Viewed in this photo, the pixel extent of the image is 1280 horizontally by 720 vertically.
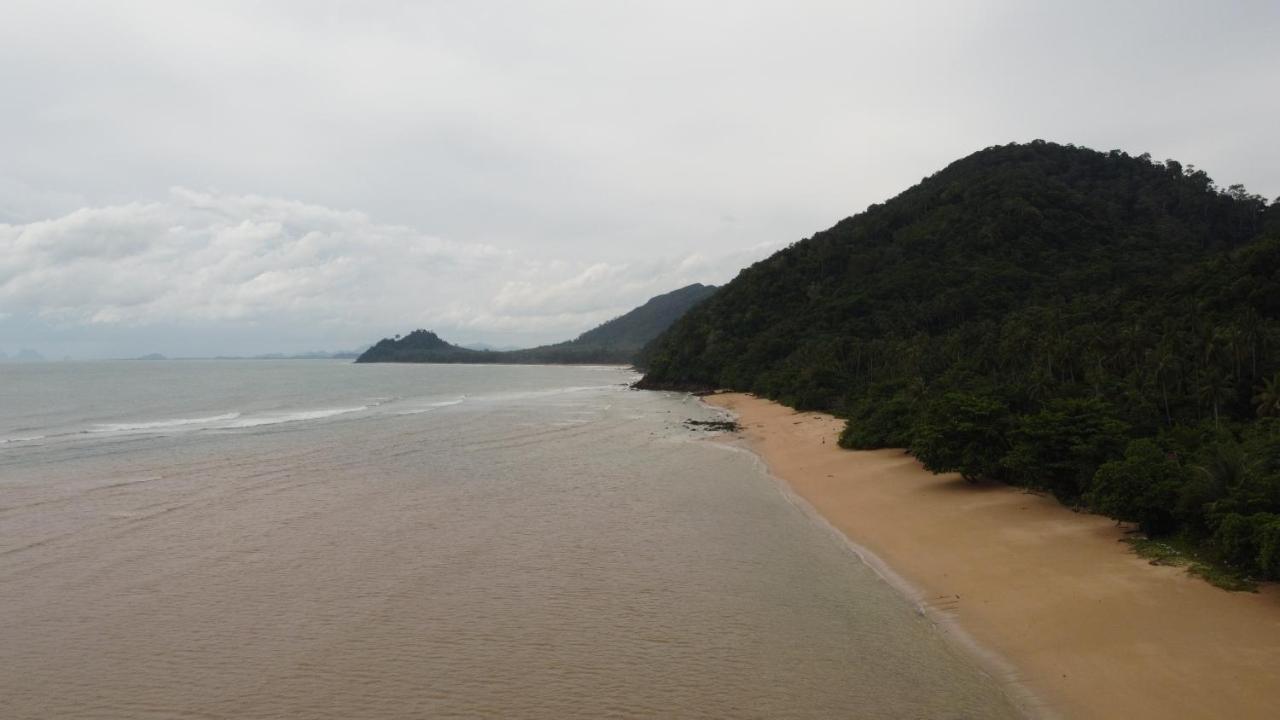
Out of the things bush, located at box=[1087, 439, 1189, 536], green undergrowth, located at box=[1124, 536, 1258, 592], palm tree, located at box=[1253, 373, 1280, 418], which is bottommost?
green undergrowth, located at box=[1124, 536, 1258, 592]

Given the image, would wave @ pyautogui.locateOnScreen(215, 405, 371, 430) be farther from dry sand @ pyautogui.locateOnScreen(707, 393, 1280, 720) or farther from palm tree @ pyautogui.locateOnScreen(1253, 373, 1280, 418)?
palm tree @ pyautogui.locateOnScreen(1253, 373, 1280, 418)

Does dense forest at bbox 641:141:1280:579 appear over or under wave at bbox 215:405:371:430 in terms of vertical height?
over

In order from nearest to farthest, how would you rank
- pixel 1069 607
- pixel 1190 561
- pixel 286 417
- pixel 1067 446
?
pixel 1069 607 < pixel 1190 561 < pixel 1067 446 < pixel 286 417

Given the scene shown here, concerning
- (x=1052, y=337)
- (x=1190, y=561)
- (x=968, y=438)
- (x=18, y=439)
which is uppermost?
(x=1052, y=337)

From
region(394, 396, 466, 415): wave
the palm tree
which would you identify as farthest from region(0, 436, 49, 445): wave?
the palm tree

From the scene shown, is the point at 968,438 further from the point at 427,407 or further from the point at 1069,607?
the point at 427,407

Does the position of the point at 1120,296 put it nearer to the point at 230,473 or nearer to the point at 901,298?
the point at 901,298

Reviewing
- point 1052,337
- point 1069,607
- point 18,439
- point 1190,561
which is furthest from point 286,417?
point 1190,561

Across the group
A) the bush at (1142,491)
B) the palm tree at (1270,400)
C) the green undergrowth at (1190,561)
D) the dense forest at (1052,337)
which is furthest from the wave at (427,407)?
the palm tree at (1270,400)
